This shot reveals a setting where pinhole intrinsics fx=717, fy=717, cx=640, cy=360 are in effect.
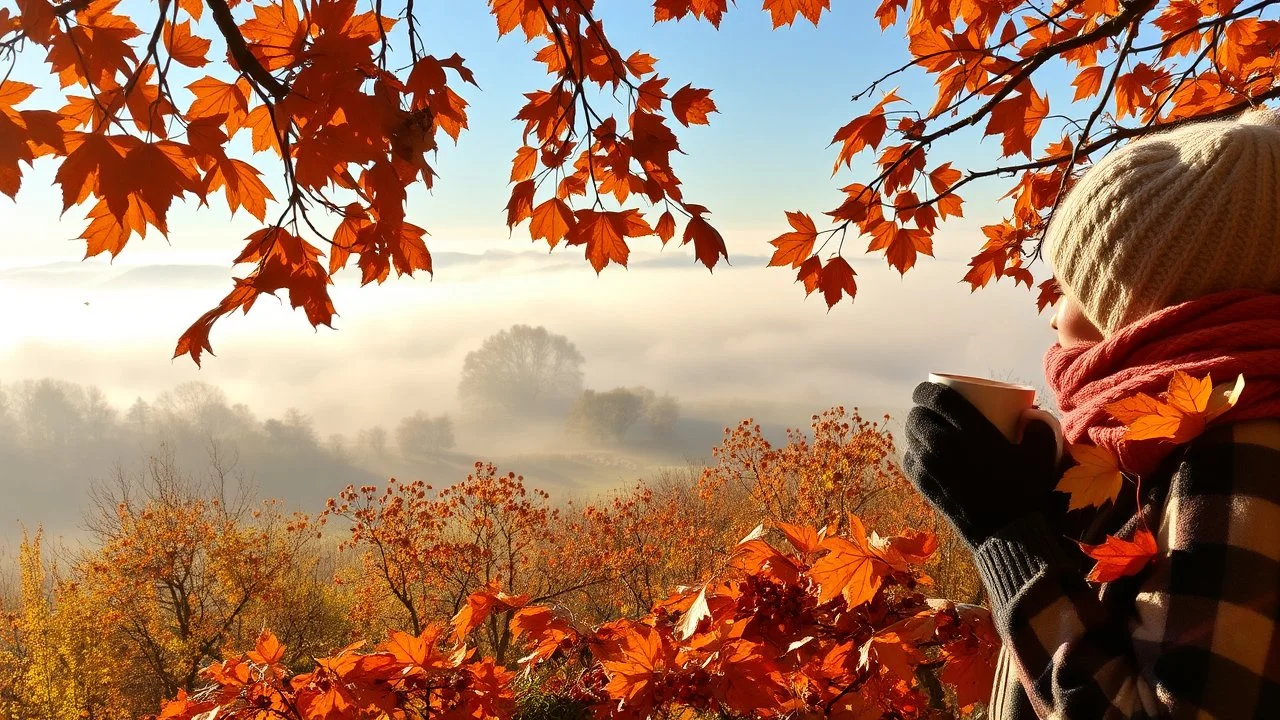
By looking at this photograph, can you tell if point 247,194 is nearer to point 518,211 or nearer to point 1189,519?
point 518,211

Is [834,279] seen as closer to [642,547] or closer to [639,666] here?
[639,666]

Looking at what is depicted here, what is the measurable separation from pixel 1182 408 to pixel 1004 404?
24 cm

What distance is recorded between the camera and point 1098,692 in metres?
0.81

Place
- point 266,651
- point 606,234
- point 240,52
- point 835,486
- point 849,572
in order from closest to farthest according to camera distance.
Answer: point 849,572 < point 240,52 < point 266,651 < point 606,234 < point 835,486

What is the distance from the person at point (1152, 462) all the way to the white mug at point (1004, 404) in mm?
24

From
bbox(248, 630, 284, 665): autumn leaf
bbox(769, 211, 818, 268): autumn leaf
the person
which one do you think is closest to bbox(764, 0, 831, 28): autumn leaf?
bbox(769, 211, 818, 268): autumn leaf

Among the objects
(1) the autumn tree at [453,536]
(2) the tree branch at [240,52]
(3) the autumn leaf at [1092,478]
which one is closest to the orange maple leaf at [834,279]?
(3) the autumn leaf at [1092,478]

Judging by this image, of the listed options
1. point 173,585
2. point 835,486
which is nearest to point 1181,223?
point 835,486

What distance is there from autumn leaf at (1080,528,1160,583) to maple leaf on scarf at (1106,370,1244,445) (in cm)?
12

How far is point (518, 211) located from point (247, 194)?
2.23 ft

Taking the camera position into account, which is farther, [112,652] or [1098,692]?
[112,652]

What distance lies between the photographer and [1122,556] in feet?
2.76

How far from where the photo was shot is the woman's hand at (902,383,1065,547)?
0.96 meters

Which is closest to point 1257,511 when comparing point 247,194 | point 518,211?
point 518,211
